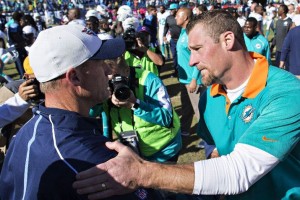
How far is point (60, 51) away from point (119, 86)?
118cm

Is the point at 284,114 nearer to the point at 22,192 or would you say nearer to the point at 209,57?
the point at 209,57

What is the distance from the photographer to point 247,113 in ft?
6.39

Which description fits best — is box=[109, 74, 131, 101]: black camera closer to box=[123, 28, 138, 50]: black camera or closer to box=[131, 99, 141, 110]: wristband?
box=[131, 99, 141, 110]: wristband

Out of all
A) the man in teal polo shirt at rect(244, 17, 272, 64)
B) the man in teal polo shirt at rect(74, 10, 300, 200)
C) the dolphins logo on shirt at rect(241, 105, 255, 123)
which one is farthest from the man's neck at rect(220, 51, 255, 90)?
the man in teal polo shirt at rect(244, 17, 272, 64)

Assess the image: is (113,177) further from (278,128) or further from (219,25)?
(219,25)

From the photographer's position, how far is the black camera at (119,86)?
283cm

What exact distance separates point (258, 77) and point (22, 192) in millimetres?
1366

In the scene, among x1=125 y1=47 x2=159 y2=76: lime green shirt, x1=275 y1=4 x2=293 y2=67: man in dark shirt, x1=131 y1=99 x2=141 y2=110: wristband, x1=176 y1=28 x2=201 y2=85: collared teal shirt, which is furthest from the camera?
x1=275 y1=4 x2=293 y2=67: man in dark shirt

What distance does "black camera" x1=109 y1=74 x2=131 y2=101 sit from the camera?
111 inches

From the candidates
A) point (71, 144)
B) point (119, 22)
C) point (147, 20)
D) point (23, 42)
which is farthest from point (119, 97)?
point (147, 20)

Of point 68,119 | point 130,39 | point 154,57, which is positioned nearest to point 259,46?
point 154,57

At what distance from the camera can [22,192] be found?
154 centimetres

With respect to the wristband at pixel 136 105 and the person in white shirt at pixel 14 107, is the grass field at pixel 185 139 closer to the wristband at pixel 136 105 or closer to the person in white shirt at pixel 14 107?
the wristband at pixel 136 105

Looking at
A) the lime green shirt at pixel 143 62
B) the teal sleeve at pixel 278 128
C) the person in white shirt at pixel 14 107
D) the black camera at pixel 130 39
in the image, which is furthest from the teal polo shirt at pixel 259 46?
the teal sleeve at pixel 278 128
